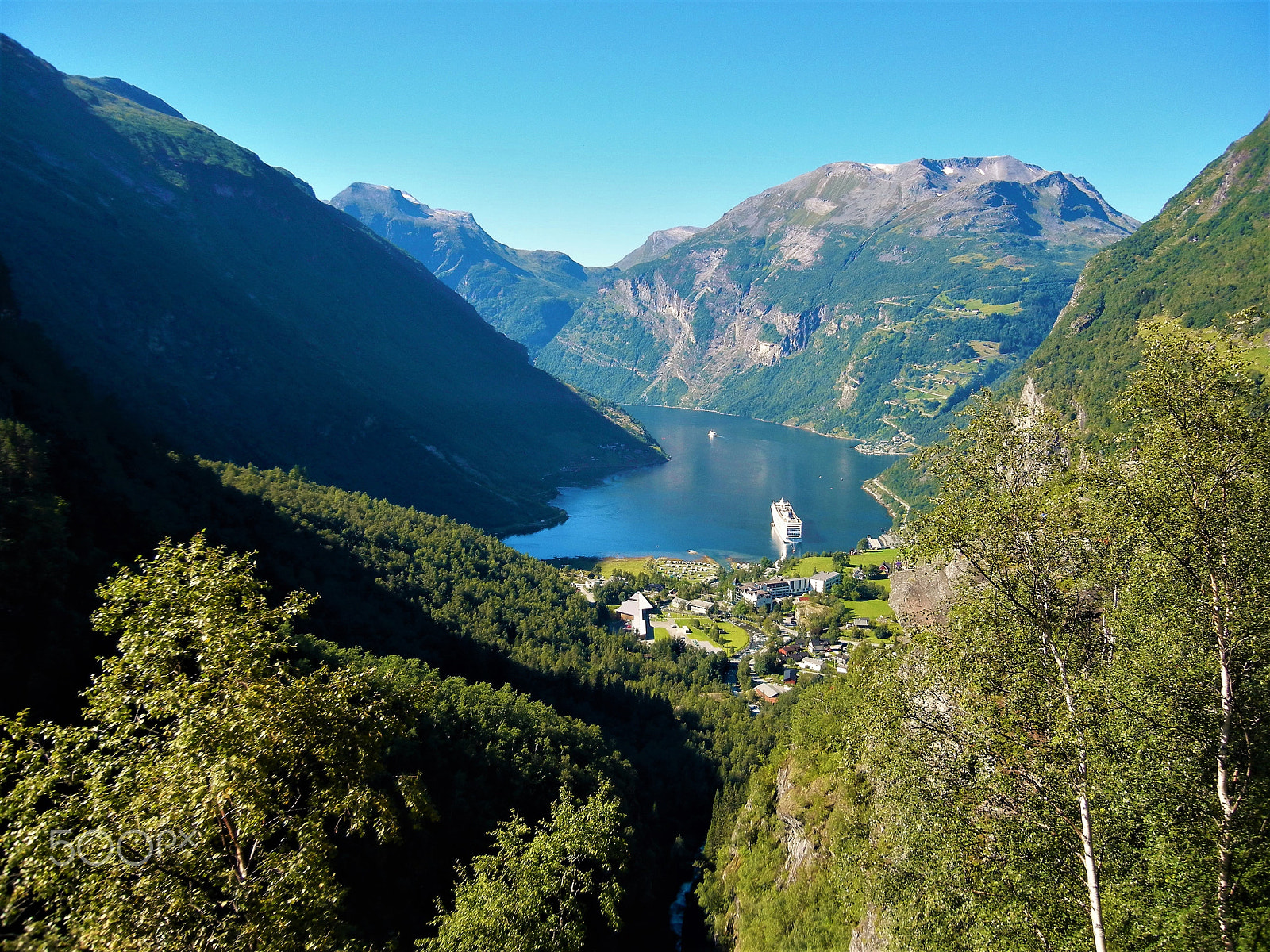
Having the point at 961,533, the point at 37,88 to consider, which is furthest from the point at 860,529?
the point at 37,88

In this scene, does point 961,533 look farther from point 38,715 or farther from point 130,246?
point 130,246

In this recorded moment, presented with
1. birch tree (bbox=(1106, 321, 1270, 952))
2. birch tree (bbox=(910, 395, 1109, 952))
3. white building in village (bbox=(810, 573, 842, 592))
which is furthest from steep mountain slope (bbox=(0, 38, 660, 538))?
birch tree (bbox=(1106, 321, 1270, 952))

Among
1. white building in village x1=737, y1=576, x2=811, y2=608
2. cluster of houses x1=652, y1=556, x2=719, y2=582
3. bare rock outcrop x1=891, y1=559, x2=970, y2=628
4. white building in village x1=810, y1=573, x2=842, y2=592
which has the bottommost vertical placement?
cluster of houses x1=652, y1=556, x2=719, y2=582

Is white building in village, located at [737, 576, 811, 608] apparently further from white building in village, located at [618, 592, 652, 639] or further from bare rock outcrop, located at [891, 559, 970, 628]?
bare rock outcrop, located at [891, 559, 970, 628]

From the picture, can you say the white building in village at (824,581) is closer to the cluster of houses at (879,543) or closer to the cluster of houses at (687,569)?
the cluster of houses at (687,569)

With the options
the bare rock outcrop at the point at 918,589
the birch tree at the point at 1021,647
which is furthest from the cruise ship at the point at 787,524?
the birch tree at the point at 1021,647

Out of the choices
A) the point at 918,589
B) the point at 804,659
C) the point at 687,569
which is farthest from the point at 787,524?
the point at 918,589
